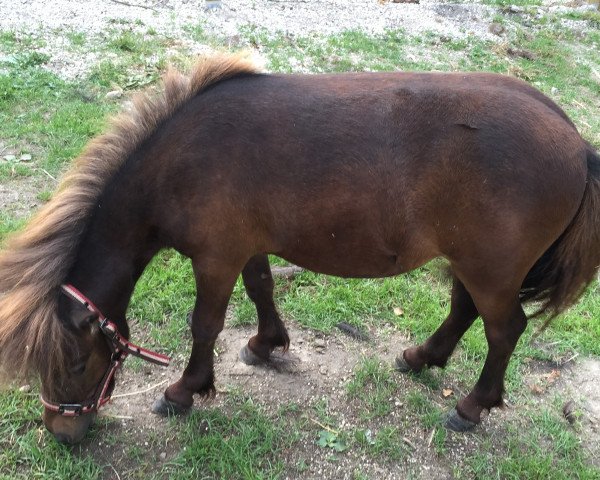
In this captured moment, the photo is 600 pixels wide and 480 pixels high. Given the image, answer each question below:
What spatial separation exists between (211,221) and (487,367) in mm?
1630

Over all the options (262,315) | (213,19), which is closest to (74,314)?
(262,315)

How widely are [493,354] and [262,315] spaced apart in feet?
4.23

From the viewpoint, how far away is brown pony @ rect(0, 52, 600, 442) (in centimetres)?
217

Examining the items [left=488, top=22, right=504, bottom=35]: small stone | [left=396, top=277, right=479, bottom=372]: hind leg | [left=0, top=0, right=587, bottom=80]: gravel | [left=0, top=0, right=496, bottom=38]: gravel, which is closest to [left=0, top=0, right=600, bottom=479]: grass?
[left=396, top=277, right=479, bottom=372]: hind leg

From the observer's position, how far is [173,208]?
2.26 metres

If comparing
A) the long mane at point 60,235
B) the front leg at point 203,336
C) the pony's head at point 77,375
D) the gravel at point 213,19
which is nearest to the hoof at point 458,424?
the front leg at point 203,336

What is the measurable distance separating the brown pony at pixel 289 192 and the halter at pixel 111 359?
1cm

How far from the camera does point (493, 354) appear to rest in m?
2.68

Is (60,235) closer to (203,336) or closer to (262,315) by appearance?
(203,336)

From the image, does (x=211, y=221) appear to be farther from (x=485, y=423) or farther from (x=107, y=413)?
(x=485, y=423)

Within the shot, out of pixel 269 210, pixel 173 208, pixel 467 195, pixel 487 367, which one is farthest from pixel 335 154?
pixel 487 367

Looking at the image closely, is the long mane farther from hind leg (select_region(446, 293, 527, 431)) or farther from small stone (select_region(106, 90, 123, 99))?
small stone (select_region(106, 90, 123, 99))

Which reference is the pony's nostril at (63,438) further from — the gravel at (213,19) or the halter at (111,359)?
the gravel at (213,19)

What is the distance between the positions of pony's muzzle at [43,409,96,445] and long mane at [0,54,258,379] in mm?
371
